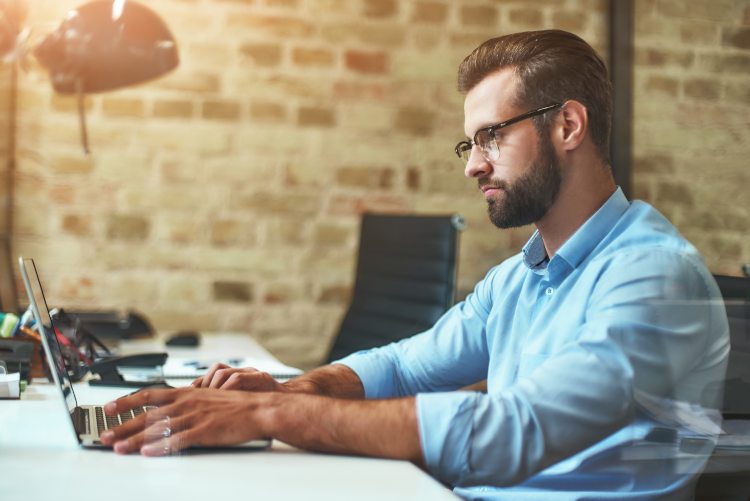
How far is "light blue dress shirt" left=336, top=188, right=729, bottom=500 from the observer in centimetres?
79

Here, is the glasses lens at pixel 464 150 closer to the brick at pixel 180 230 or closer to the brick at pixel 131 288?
the brick at pixel 180 230

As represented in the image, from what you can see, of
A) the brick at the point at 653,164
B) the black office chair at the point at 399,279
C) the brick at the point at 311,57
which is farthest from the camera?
the brick at the point at 311,57

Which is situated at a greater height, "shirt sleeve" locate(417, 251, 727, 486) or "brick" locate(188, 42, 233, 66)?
"brick" locate(188, 42, 233, 66)

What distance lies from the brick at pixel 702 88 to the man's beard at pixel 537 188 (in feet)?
3.14

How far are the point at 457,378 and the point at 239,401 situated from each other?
616 mm

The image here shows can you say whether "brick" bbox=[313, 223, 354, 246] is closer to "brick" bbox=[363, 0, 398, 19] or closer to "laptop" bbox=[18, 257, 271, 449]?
"brick" bbox=[363, 0, 398, 19]

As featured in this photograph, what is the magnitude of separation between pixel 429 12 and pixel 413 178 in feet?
2.55

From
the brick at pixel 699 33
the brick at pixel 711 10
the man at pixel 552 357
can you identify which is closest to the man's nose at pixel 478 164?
the man at pixel 552 357

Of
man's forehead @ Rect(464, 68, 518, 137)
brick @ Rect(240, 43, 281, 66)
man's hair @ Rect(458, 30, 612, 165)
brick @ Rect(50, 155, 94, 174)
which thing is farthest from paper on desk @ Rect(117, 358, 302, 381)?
brick @ Rect(240, 43, 281, 66)

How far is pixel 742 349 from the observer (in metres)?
0.85

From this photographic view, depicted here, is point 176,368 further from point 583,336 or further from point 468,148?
point 583,336

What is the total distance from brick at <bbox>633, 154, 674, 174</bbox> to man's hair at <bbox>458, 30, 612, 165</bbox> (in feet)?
4.71

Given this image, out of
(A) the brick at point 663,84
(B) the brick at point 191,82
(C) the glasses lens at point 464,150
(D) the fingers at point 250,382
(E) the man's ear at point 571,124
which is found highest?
(B) the brick at point 191,82

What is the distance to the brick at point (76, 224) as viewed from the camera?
9.05ft
